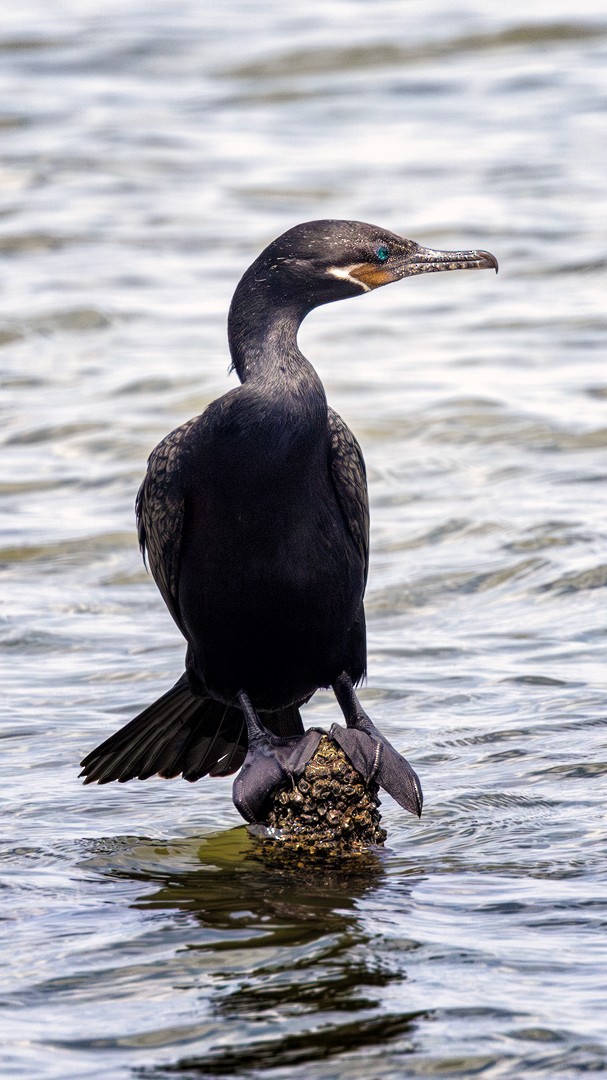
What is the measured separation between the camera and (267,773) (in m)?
5.09

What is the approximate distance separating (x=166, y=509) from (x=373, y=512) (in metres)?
3.90

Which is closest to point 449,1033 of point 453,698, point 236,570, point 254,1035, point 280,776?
point 254,1035

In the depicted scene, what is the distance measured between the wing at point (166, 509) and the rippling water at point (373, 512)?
0.85 meters

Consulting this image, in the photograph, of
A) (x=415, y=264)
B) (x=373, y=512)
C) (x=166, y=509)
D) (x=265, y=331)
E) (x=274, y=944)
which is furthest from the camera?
(x=373, y=512)

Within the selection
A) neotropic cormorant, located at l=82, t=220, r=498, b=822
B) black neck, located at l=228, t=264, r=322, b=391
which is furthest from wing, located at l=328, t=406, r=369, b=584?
black neck, located at l=228, t=264, r=322, b=391

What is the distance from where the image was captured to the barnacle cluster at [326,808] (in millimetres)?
5105

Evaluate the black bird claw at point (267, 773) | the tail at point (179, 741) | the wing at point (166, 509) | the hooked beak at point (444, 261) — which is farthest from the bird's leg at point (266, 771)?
the hooked beak at point (444, 261)

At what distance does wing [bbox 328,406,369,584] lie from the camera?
5443 millimetres

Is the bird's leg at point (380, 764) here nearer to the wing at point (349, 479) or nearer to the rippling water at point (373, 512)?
the rippling water at point (373, 512)

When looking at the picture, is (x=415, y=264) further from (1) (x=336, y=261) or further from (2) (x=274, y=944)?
(2) (x=274, y=944)

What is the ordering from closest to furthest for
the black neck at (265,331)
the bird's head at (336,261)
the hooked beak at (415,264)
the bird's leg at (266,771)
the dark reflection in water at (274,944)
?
1. the dark reflection in water at (274,944)
2. the bird's leg at (266,771)
3. the black neck at (265,331)
4. the bird's head at (336,261)
5. the hooked beak at (415,264)

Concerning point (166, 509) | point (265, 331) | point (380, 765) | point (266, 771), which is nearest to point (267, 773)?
point (266, 771)

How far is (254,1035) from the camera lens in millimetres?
3963

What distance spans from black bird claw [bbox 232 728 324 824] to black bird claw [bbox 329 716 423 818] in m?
0.09
